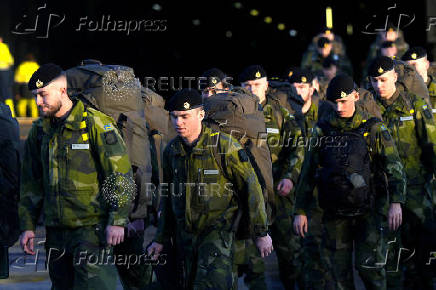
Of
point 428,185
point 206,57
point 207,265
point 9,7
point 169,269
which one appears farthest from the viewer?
point 206,57

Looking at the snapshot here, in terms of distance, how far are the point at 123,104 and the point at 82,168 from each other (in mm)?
1444

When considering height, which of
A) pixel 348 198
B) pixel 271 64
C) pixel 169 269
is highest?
pixel 271 64

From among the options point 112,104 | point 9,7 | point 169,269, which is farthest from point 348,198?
point 9,7

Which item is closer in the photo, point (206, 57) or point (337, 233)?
point (337, 233)

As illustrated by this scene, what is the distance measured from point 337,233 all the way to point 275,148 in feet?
7.29

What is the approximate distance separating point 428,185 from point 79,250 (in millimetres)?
4220

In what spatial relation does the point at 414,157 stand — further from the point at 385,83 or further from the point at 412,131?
the point at 385,83

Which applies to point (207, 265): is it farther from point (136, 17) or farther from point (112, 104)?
point (136, 17)

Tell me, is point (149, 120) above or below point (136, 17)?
below

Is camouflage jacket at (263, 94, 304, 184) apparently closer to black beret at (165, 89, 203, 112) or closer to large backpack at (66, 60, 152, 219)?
large backpack at (66, 60, 152, 219)

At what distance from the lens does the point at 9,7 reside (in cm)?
2083

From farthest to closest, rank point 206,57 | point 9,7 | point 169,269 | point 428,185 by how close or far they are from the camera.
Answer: point 206,57
point 9,7
point 428,185
point 169,269

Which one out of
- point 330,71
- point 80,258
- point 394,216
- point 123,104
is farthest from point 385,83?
point 330,71

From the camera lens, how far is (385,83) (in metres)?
10.2
